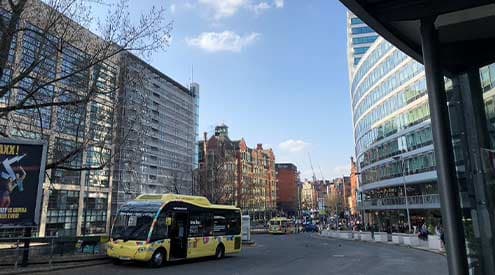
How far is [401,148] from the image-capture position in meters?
54.1

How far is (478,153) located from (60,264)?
1674cm

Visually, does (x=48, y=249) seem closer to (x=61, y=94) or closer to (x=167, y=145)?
(x=61, y=94)

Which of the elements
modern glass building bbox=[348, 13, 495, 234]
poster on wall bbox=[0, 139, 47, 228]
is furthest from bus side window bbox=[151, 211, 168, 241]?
modern glass building bbox=[348, 13, 495, 234]

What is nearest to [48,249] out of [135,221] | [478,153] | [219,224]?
[135,221]

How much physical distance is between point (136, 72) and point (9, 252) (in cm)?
898

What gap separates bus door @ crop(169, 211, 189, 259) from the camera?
1939cm

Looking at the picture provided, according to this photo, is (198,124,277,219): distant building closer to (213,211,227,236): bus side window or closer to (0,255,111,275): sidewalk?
(213,211,227,236): bus side window

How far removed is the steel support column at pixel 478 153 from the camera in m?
5.48

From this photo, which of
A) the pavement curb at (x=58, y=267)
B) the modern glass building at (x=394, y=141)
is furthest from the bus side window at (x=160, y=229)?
the modern glass building at (x=394, y=141)

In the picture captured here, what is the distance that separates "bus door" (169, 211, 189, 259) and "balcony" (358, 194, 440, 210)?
3365 cm

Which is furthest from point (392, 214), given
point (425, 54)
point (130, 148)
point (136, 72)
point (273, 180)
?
point (273, 180)

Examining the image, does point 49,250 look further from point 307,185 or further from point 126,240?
point 307,185

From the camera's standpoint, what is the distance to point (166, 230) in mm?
18969

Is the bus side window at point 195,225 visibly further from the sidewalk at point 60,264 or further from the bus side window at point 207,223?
the sidewalk at point 60,264
